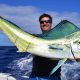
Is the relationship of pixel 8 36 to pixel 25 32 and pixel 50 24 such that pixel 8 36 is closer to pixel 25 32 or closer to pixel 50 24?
pixel 25 32

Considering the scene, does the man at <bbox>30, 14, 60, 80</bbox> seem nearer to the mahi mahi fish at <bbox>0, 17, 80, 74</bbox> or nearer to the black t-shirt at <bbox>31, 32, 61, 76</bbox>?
the black t-shirt at <bbox>31, 32, 61, 76</bbox>

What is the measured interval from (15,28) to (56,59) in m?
0.73

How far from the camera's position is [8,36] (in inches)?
155

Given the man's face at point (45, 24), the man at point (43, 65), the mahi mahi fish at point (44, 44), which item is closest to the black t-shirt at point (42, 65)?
the man at point (43, 65)

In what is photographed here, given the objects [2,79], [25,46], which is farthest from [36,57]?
[2,79]

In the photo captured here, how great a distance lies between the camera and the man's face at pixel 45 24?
151 inches

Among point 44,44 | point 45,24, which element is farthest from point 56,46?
point 45,24

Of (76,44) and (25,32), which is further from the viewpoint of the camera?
(25,32)

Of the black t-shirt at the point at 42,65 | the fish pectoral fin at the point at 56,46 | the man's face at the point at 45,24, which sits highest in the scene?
the man's face at the point at 45,24

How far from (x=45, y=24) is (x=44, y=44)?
261 mm

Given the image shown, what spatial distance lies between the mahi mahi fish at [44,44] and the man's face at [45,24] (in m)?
0.15

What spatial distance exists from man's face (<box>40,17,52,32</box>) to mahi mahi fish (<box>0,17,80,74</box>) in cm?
15

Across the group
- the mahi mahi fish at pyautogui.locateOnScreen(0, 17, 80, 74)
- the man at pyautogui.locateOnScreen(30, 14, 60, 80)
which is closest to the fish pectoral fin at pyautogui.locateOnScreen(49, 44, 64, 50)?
the mahi mahi fish at pyautogui.locateOnScreen(0, 17, 80, 74)

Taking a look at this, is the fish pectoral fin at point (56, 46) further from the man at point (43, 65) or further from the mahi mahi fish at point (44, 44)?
the man at point (43, 65)
